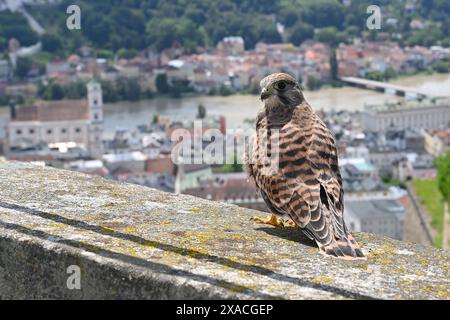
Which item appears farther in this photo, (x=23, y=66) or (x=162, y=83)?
(x=162, y=83)

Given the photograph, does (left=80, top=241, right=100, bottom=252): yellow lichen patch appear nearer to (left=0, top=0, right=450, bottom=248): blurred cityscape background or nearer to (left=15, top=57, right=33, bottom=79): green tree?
(left=0, top=0, right=450, bottom=248): blurred cityscape background

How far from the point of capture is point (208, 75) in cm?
3850

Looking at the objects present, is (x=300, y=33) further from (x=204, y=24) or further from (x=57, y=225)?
(x=57, y=225)

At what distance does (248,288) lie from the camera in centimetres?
113

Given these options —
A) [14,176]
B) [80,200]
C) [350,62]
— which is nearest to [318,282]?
[80,200]

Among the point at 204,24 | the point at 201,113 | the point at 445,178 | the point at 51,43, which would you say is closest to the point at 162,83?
the point at 204,24

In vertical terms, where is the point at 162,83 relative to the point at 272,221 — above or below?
below

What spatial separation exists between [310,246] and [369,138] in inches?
1256

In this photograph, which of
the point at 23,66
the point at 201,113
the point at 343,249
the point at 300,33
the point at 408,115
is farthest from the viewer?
the point at 300,33

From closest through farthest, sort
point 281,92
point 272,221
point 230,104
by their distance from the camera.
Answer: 1. point 272,221
2. point 281,92
3. point 230,104

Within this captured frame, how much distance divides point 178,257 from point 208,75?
37.4 metres

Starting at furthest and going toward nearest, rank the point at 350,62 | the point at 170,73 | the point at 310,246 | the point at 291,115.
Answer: the point at 170,73 < the point at 350,62 < the point at 291,115 < the point at 310,246
